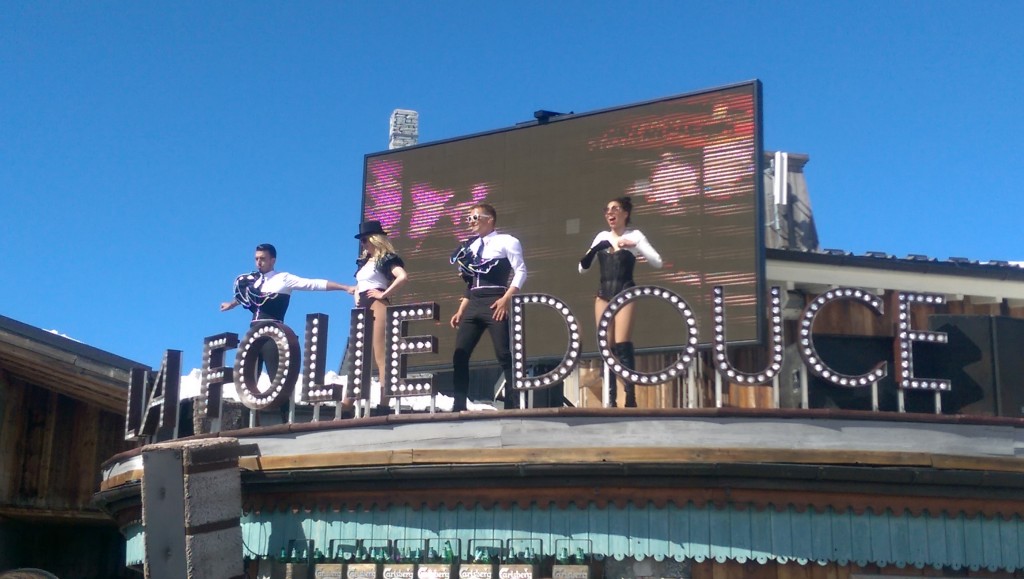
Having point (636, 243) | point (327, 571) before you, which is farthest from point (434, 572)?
point (636, 243)

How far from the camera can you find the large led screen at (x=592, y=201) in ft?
59.7

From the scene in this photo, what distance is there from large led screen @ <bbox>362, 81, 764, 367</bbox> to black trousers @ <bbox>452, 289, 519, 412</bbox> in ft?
11.8

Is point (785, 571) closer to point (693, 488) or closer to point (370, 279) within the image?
point (693, 488)

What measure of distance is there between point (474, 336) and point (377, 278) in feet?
7.74

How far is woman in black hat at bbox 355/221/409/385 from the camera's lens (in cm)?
1748

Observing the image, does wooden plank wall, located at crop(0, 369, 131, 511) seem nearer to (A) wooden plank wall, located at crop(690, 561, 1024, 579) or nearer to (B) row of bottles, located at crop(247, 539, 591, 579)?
(B) row of bottles, located at crop(247, 539, 591, 579)

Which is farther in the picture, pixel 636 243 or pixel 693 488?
pixel 636 243

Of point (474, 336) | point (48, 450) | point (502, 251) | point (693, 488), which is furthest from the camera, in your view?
point (48, 450)

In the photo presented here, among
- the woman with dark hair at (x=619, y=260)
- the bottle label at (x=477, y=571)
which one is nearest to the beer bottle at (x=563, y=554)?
the bottle label at (x=477, y=571)

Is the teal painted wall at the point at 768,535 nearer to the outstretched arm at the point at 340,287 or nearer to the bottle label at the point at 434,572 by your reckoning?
the bottle label at the point at 434,572

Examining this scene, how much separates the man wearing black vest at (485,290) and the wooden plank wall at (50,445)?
966 centimetres

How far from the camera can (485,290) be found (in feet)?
51.9

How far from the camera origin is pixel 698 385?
1834 centimetres

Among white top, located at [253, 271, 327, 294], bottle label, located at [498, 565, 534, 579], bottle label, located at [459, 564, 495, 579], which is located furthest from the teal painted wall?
white top, located at [253, 271, 327, 294]
